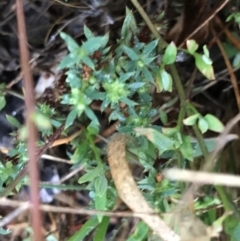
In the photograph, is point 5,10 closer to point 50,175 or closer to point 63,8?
point 63,8

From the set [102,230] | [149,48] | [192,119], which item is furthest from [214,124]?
[102,230]

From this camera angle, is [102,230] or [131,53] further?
[102,230]

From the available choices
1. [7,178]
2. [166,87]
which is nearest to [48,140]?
[7,178]

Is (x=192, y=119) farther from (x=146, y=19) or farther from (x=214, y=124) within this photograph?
(x=146, y=19)

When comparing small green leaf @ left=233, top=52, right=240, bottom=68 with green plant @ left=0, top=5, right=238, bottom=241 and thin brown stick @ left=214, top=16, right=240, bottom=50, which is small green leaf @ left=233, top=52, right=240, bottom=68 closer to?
thin brown stick @ left=214, top=16, right=240, bottom=50

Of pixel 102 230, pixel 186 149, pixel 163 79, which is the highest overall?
pixel 163 79
